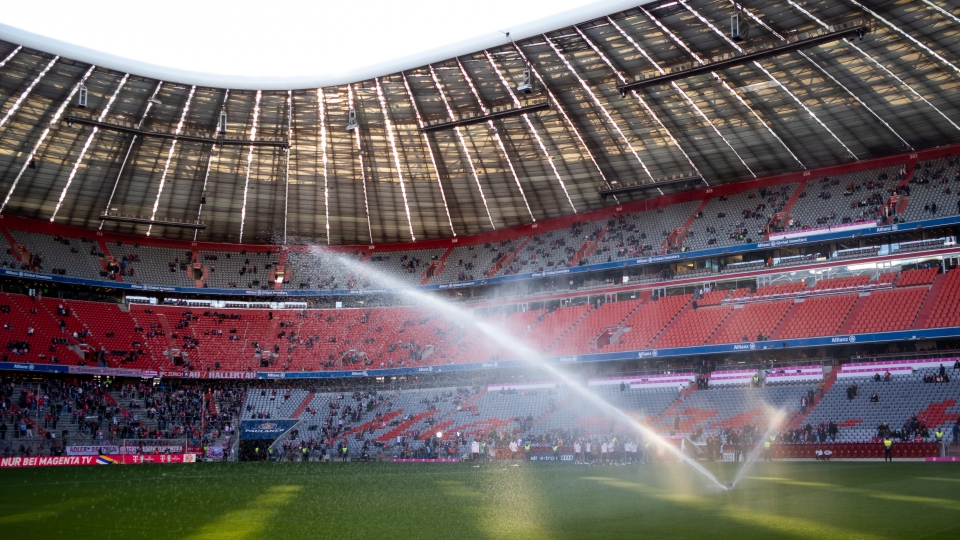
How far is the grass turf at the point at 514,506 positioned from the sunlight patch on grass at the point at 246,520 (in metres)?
0.03

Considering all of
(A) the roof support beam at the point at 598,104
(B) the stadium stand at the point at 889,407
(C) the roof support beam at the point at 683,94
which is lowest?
(B) the stadium stand at the point at 889,407

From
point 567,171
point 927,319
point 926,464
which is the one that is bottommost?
point 926,464

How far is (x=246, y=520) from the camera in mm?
16250

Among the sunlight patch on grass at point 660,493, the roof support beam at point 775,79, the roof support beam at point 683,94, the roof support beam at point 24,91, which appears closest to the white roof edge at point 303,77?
the roof support beam at point 24,91

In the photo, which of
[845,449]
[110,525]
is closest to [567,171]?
[845,449]

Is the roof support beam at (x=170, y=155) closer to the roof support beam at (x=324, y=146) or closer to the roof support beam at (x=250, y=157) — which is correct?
the roof support beam at (x=250, y=157)

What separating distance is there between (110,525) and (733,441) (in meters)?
25.0

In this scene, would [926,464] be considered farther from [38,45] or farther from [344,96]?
[38,45]

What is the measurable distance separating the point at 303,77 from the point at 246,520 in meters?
30.2

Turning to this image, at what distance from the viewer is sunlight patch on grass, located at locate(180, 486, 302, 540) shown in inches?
549

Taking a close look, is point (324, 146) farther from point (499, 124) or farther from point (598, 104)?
point (598, 104)

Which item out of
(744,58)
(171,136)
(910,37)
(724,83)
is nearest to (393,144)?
(171,136)

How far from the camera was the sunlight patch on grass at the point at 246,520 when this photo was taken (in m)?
14.0

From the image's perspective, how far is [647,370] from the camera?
5072 centimetres
